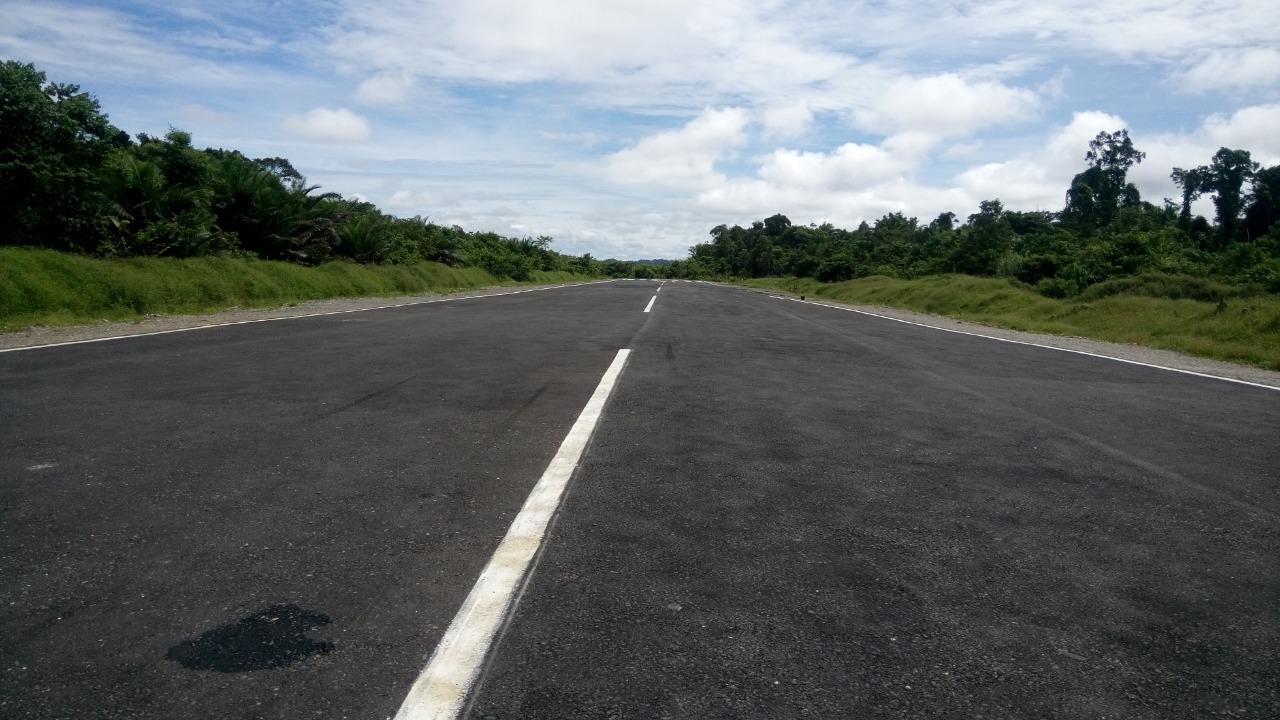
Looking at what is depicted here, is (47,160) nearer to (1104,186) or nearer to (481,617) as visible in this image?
(481,617)

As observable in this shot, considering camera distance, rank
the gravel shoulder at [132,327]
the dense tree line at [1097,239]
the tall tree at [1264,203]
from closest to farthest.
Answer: the gravel shoulder at [132,327] → the dense tree line at [1097,239] → the tall tree at [1264,203]

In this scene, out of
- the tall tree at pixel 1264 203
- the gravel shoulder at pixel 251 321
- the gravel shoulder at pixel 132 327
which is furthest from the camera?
the tall tree at pixel 1264 203

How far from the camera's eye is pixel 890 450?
18.9 feet

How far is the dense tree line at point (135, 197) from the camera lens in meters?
16.8

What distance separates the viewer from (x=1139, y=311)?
21.1 m

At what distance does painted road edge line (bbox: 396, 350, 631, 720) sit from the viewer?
2504mm

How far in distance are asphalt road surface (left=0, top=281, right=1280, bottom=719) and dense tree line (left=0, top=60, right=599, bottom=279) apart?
11.9 m

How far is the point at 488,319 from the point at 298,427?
12.1m

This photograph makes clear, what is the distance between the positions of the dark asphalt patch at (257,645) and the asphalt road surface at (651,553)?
0.01 metres

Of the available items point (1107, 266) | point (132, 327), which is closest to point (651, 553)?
point (132, 327)

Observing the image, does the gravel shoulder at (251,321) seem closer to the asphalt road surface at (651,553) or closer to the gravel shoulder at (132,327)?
the gravel shoulder at (132,327)

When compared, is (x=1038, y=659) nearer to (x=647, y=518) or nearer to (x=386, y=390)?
(x=647, y=518)

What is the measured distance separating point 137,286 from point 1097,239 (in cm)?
3748

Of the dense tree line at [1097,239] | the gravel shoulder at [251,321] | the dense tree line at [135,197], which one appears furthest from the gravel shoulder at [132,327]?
the dense tree line at [1097,239]
